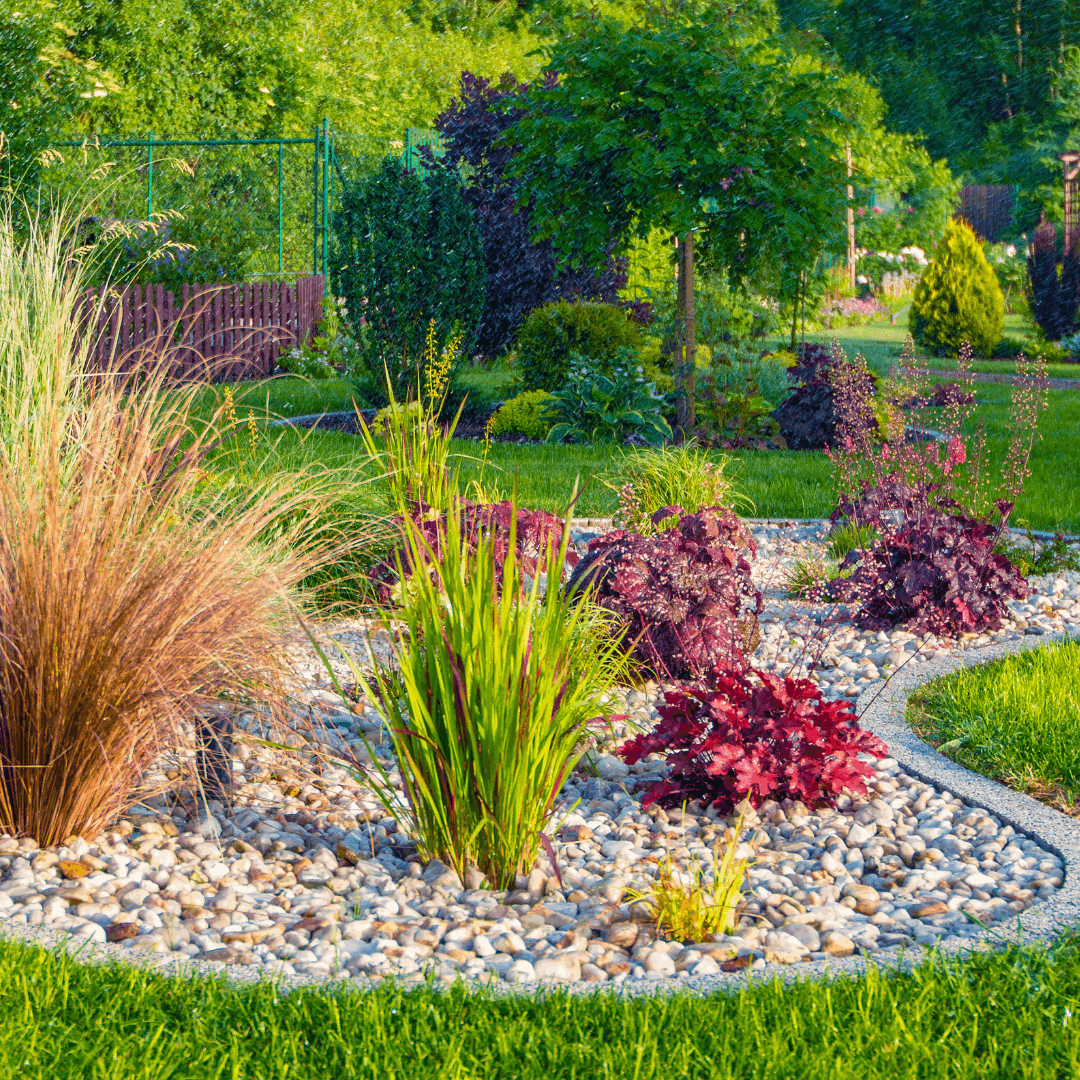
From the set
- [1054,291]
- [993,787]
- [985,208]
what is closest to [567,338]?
[993,787]

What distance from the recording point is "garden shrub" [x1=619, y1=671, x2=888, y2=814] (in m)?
3.22

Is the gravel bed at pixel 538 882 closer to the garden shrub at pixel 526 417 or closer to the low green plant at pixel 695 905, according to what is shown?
the low green plant at pixel 695 905

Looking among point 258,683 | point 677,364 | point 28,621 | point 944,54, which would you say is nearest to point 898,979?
point 258,683

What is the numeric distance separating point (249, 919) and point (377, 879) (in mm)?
337

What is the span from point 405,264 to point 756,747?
21.4 feet

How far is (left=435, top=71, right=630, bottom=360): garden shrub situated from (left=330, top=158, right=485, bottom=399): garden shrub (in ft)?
10.4

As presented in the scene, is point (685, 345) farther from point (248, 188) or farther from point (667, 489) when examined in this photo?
point (248, 188)

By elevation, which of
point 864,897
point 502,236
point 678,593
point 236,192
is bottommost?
point 864,897

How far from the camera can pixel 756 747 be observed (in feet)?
10.6

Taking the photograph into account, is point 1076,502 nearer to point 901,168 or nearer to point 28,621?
point 28,621

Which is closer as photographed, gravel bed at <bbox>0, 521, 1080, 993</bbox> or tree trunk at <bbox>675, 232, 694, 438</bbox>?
gravel bed at <bbox>0, 521, 1080, 993</bbox>

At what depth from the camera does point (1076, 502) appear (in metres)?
7.00

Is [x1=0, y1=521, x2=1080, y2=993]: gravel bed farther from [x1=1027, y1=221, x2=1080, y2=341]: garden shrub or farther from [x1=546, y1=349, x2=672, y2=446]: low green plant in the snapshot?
[x1=1027, y1=221, x2=1080, y2=341]: garden shrub

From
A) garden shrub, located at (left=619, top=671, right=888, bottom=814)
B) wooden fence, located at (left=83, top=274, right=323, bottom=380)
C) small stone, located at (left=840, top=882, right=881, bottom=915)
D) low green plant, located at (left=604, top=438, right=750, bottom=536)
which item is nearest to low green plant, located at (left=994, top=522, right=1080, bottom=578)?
low green plant, located at (left=604, top=438, right=750, bottom=536)
